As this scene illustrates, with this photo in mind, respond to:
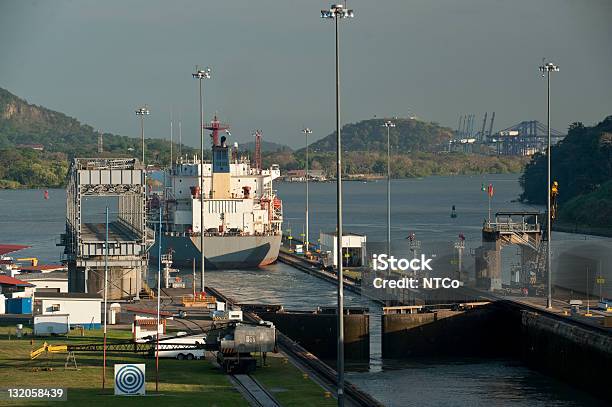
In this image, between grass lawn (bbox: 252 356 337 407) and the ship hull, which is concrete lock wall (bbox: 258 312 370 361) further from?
the ship hull

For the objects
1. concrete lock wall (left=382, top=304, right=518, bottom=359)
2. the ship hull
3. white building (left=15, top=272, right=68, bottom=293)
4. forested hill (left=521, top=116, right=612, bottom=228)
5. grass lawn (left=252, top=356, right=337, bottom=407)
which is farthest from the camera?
forested hill (left=521, top=116, right=612, bottom=228)

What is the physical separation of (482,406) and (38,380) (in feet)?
59.0

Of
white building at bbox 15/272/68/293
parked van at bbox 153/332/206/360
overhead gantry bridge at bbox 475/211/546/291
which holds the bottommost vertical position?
parked van at bbox 153/332/206/360

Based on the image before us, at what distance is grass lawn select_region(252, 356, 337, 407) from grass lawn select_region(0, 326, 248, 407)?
4.82ft

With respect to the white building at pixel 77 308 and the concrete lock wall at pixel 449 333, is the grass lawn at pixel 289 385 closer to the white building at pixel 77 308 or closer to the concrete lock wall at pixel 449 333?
the white building at pixel 77 308

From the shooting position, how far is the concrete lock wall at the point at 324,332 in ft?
216

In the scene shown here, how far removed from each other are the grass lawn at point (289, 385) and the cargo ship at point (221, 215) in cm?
5743

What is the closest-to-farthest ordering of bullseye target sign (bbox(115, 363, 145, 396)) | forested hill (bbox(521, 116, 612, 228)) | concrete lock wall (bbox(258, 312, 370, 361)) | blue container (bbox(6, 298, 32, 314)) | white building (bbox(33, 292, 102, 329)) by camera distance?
bullseye target sign (bbox(115, 363, 145, 396)), white building (bbox(33, 292, 102, 329)), concrete lock wall (bbox(258, 312, 370, 361)), blue container (bbox(6, 298, 32, 314)), forested hill (bbox(521, 116, 612, 228))

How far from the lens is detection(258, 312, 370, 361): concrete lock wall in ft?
216

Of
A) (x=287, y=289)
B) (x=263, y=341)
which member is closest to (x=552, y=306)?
(x=263, y=341)

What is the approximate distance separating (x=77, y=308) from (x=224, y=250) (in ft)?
165

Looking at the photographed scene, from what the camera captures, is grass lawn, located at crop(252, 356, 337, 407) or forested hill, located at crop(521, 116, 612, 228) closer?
grass lawn, located at crop(252, 356, 337, 407)

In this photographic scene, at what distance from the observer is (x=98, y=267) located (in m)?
75.4

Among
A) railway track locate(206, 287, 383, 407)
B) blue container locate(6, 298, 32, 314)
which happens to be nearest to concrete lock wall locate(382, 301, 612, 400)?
railway track locate(206, 287, 383, 407)
